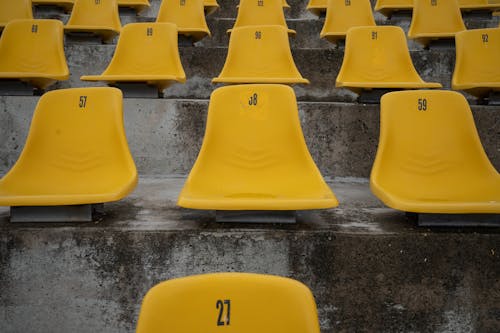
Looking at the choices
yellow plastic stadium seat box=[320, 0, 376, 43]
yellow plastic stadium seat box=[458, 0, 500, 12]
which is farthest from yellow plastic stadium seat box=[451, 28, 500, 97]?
yellow plastic stadium seat box=[458, 0, 500, 12]

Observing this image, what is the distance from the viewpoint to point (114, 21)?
4.04m

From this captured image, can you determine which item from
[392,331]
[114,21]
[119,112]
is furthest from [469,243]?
[114,21]

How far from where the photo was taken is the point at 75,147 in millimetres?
2039

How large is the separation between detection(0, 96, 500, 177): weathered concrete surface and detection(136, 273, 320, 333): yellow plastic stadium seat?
5.68 ft

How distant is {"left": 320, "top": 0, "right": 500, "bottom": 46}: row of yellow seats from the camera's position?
3957 millimetres

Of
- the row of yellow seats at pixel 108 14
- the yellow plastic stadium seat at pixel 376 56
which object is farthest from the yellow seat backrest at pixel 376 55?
the row of yellow seats at pixel 108 14

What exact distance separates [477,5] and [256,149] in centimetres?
351

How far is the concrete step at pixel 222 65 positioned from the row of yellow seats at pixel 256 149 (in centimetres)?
120

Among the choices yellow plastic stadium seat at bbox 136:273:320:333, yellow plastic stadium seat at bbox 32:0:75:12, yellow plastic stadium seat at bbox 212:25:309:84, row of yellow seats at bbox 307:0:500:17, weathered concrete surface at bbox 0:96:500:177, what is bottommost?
weathered concrete surface at bbox 0:96:500:177

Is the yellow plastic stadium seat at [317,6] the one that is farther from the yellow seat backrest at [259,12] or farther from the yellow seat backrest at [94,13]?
the yellow seat backrest at [94,13]

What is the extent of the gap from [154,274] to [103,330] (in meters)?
0.26

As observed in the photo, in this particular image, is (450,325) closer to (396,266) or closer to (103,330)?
(396,266)

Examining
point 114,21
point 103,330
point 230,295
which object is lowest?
point 103,330

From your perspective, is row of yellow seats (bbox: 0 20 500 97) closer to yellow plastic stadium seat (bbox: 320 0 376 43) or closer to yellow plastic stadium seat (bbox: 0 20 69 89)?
yellow plastic stadium seat (bbox: 0 20 69 89)
